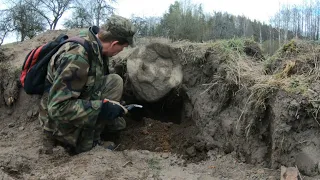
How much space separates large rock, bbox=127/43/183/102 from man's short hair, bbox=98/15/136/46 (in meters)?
0.58

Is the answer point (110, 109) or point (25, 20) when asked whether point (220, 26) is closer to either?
point (110, 109)

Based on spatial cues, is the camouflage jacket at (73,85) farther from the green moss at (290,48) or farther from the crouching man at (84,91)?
the green moss at (290,48)

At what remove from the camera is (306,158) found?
278cm

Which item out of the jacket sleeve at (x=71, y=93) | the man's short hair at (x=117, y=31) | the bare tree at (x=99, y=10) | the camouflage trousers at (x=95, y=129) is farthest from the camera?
the bare tree at (x=99, y=10)

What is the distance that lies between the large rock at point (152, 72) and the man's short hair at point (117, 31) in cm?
58

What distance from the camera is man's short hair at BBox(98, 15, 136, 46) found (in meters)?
3.47

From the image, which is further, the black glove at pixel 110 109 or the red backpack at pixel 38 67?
the red backpack at pixel 38 67

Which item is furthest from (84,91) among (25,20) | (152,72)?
(25,20)

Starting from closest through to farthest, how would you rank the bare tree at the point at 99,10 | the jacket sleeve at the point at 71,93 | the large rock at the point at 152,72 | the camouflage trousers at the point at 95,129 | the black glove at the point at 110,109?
the jacket sleeve at the point at 71,93 → the black glove at the point at 110,109 → the camouflage trousers at the point at 95,129 → the large rock at the point at 152,72 → the bare tree at the point at 99,10

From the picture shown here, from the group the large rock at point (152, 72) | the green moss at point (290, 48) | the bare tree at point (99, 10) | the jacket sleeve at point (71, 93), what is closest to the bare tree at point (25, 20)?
the bare tree at point (99, 10)

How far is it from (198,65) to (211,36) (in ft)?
5.55

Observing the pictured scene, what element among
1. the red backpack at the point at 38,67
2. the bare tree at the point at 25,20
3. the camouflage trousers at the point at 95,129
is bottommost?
the camouflage trousers at the point at 95,129

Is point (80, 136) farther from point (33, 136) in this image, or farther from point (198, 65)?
point (198, 65)

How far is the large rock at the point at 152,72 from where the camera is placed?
13.4 feet
